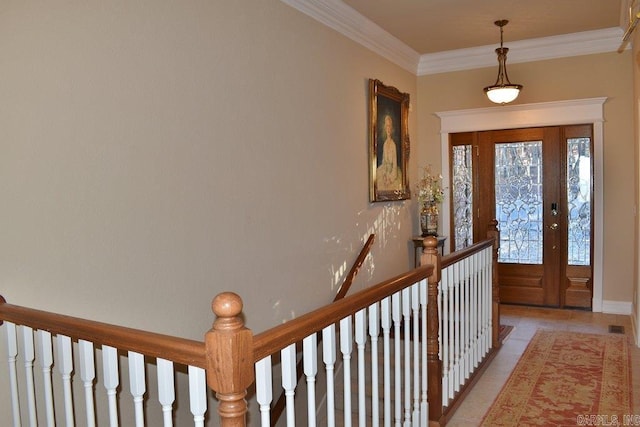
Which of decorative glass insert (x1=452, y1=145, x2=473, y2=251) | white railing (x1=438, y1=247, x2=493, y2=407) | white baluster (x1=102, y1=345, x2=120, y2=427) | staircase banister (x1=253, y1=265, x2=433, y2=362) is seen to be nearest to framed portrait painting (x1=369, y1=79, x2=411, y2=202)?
decorative glass insert (x1=452, y1=145, x2=473, y2=251)

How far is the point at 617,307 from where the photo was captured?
18.0 feet

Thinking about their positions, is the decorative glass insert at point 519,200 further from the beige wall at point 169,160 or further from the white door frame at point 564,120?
the beige wall at point 169,160

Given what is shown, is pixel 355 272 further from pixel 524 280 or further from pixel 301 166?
pixel 524 280

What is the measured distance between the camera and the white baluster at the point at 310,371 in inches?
67.7

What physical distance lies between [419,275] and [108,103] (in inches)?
67.0

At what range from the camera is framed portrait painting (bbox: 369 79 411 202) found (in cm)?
511

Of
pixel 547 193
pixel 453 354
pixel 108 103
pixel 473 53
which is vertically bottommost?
pixel 453 354

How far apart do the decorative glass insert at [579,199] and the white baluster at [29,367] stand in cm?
528

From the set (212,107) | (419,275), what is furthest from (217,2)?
(419,275)

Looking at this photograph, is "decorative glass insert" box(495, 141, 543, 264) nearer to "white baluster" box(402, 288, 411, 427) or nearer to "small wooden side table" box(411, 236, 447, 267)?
"small wooden side table" box(411, 236, 447, 267)

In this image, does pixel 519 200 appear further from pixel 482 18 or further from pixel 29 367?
pixel 29 367

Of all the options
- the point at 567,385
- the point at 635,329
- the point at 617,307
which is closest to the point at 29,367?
the point at 567,385

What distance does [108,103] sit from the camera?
245 centimetres

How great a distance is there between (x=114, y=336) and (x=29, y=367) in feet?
2.02
